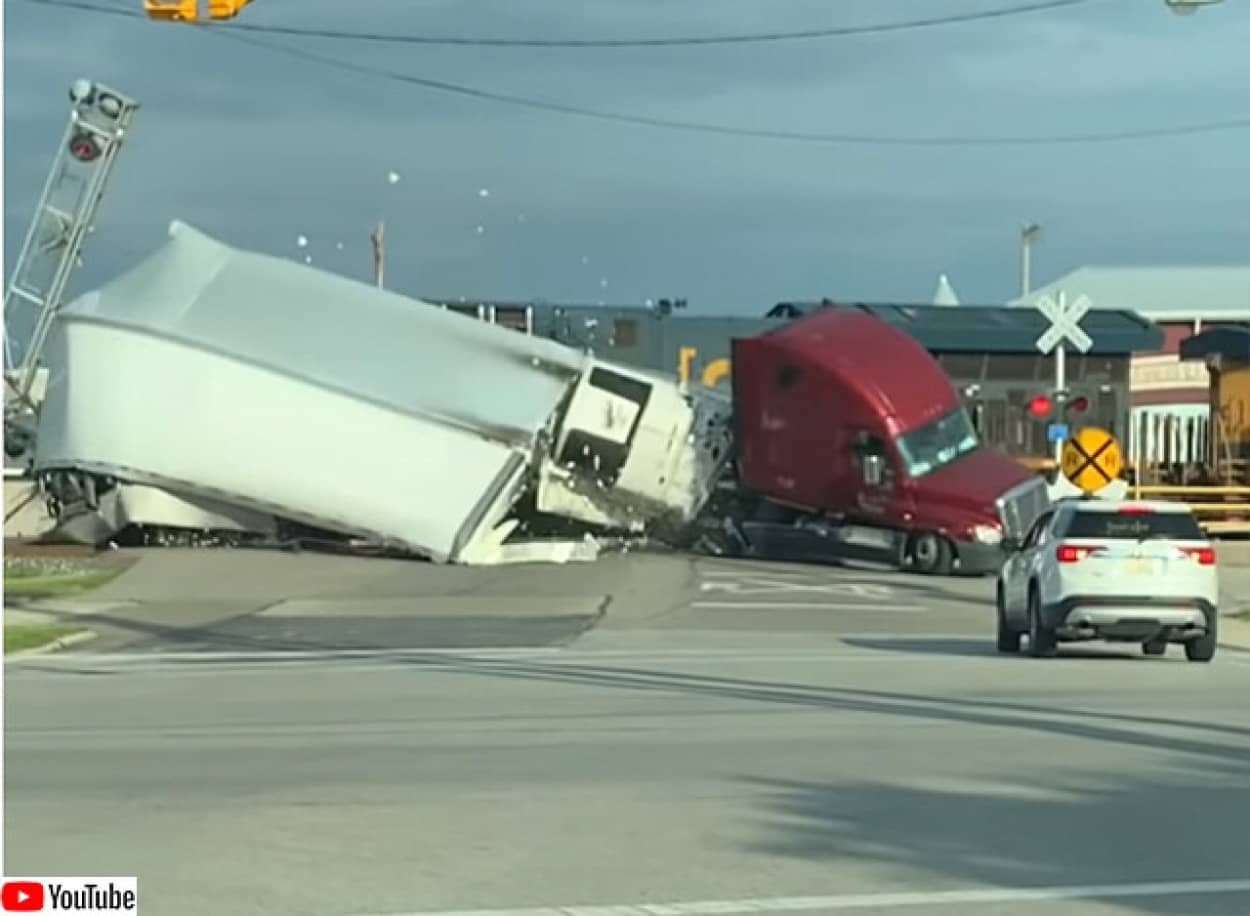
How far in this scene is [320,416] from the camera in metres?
41.4

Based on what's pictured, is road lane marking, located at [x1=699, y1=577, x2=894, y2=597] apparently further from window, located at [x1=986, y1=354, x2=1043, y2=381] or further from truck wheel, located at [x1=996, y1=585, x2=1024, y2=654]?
window, located at [x1=986, y1=354, x2=1043, y2=381]

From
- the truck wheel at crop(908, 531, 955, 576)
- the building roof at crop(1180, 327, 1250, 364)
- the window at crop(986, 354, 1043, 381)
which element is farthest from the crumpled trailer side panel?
the window at crop(986, 354, 1043, 381)

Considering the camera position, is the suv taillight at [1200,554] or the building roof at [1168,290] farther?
the building roof at [1168,290]

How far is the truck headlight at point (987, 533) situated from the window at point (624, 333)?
20706 millimetres

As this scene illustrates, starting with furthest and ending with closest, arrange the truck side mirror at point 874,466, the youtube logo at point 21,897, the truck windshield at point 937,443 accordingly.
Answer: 1. the truck windshield at point 937,443
2. the truck side mirror at point 874,466
3. the youtube logo at point 21,897

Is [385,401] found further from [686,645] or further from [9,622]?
[686,645]

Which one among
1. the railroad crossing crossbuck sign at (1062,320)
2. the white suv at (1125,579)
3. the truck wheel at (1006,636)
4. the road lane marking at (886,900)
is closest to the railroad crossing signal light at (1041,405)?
the railroad crossing crossbuck sign at (1062,320)

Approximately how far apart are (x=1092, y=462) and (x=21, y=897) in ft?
90.7

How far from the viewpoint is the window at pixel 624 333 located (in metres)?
60.6

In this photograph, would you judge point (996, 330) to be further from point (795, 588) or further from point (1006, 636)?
point (1006, 636)

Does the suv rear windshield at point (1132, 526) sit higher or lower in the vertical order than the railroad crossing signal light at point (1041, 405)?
lower

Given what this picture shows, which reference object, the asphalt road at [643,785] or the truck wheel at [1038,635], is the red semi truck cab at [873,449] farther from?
the asphalt road at [643,785]

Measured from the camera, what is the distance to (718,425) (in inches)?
1777

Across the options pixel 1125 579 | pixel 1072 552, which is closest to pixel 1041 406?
pixel 1072 552
